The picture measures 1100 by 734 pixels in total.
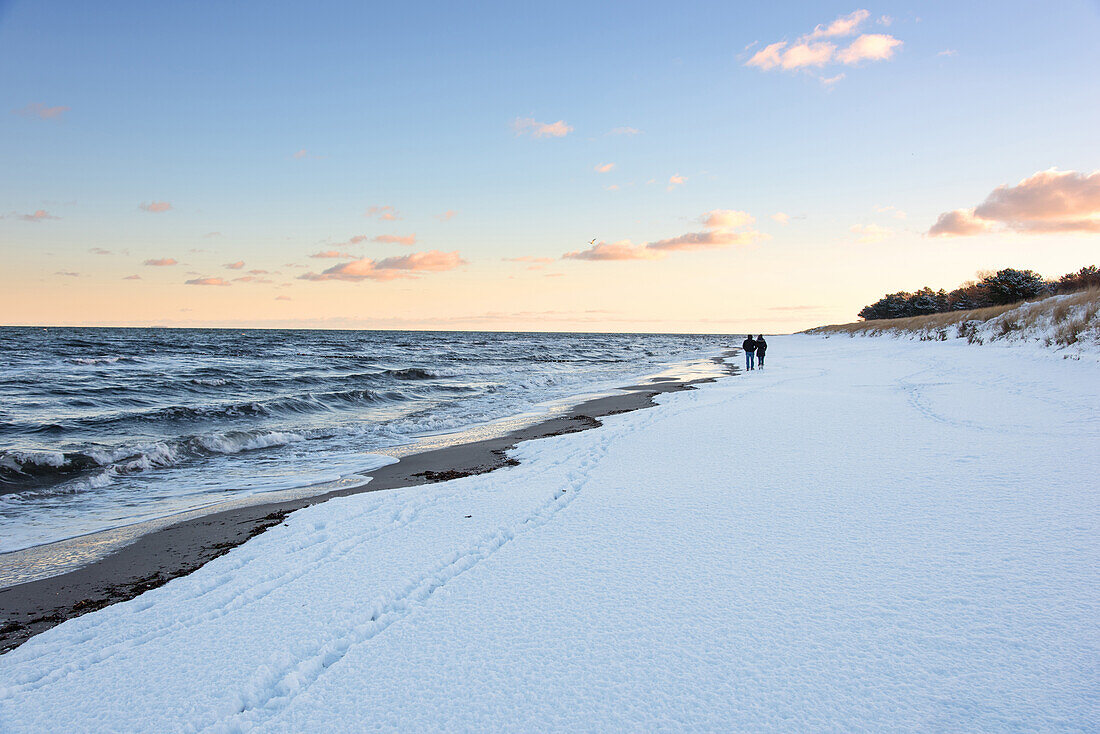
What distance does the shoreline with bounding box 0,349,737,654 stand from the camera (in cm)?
420

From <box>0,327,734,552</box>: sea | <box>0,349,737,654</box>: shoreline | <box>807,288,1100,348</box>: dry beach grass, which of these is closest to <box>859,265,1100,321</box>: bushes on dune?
<box>807,288,1100,348</box>: dry beach grass

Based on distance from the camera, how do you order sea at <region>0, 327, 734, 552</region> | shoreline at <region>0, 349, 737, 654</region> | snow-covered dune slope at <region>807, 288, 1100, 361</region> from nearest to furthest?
shoreline at <region>0, 349, 737, 654</region>, sea at <region>0, 327, 734, 552</region>, snow-covered dune slope at <region>807, 288, 1100, 361</region>

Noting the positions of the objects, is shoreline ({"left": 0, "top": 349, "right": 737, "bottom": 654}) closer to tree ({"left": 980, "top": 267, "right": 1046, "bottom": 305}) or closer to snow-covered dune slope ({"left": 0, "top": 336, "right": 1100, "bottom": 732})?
snow-covered dune slope ({"left": 0, "top": 336, "right": 1100, "bottom": 732})

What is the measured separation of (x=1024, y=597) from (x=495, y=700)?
294 centimetres

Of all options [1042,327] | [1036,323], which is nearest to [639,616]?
[1042,327]

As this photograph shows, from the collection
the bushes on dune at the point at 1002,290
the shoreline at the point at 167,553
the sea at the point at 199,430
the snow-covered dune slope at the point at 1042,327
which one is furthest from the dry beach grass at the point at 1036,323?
the shoreline at the point at 167,553

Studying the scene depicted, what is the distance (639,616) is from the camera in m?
3.13

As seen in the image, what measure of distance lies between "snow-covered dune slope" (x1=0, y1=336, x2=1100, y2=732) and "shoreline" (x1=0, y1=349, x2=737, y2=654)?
0.48 m

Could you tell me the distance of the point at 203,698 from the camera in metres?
2.70

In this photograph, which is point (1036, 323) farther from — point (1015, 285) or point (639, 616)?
point (1015, 285)

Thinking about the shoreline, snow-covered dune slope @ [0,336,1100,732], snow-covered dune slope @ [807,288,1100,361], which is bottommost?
the shoreline

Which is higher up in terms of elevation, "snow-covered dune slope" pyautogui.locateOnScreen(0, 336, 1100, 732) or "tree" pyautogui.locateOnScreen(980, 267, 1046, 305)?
"tree" pyautogui.locateOnScreen(980, 267, 1046, 305)

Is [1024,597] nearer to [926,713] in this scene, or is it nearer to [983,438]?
[926,713]

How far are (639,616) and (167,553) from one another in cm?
485
